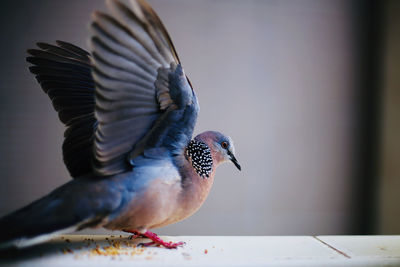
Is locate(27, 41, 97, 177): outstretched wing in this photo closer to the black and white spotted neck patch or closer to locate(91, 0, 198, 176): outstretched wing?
locate(91, 0, 198, 176): outstretched wing

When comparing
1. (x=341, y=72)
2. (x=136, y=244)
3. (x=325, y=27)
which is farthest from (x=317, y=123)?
(x=136, y=244)

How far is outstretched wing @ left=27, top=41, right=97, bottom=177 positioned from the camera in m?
1.41

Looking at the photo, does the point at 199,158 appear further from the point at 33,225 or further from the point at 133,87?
the point at 33,225

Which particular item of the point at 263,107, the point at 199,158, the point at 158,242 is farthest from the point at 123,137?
the point at 263,107

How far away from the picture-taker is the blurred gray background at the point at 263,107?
1985 millimetres

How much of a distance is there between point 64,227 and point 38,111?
3.41 feet

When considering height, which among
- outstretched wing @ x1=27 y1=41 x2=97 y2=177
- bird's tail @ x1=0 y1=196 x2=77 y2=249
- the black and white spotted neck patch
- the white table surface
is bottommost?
the white table surface

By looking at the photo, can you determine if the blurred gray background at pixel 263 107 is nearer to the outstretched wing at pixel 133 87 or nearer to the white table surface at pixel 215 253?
the white table surface at pixel 215 253

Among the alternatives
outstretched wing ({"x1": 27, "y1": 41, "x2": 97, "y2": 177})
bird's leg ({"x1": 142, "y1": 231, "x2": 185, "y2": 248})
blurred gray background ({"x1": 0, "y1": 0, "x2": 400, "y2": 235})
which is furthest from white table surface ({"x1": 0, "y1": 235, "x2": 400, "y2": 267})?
blurred gray background ({"x1": 0, "y1": 0, "x2": 400, "y2": 235})

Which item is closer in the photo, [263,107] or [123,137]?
[123,137]

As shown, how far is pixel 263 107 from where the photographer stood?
2.26 m

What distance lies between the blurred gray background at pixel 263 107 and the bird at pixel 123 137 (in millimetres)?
656

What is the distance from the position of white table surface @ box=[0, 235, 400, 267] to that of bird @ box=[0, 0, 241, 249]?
0.31 ft

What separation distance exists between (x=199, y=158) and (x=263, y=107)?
3.29 ft
